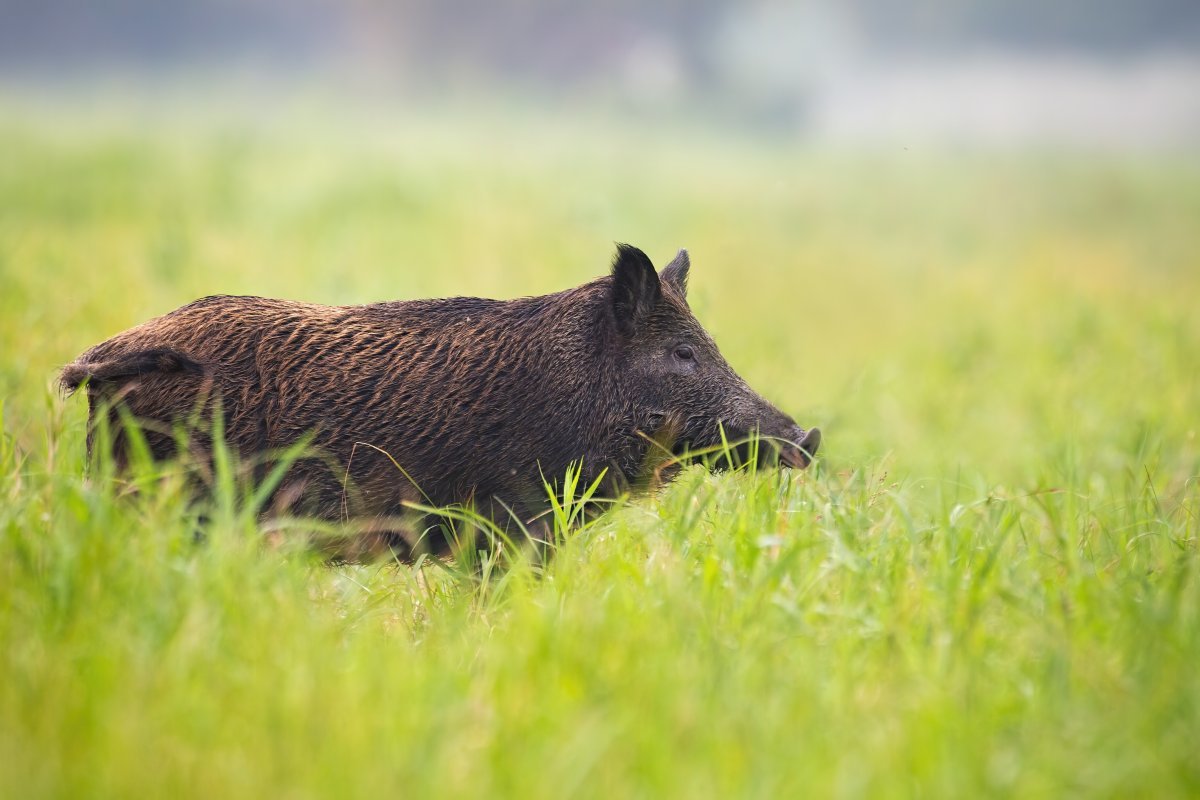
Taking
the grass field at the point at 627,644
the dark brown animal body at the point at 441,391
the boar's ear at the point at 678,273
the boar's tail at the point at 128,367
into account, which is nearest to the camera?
the grass field at the point at 627,644

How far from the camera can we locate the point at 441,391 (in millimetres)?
3830

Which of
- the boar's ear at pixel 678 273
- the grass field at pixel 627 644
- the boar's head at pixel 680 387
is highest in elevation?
the boar's ear at pixel 678 273

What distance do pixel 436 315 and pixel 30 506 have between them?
1530 mm

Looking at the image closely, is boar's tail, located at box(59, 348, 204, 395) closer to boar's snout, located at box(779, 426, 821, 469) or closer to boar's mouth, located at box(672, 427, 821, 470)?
boar's mouth, located at box(672, 427, 821, 470)

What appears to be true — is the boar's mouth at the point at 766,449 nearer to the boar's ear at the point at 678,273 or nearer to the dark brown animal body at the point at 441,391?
the dark brown animal body at the point at 441,391

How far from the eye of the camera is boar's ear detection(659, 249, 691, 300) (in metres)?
4.46

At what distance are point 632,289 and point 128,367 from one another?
1705mm

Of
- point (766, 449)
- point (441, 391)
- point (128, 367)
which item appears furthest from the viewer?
point (766, 449)

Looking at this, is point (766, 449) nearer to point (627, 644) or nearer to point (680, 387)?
point (680, 387)

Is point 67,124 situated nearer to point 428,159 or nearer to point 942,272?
point 428,159


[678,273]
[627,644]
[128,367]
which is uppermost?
[678,273]

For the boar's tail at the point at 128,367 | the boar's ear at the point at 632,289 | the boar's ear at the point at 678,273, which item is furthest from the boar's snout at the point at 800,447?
the boar's tail at the point at 128,367

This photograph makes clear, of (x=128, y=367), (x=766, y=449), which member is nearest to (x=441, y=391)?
(x=128, y=367)

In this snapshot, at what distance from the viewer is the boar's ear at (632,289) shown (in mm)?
3838
